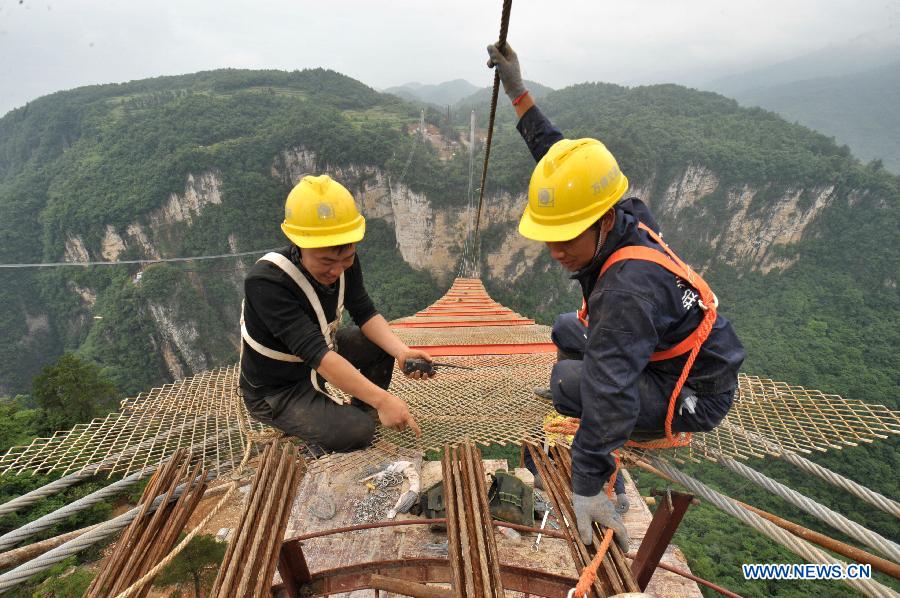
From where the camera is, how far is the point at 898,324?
982 inches

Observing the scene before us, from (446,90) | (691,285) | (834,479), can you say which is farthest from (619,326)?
(446,90)

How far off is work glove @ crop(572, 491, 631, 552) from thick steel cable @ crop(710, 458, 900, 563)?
1.64 feet

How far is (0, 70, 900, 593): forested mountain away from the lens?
2995cm

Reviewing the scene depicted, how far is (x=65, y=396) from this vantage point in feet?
33.6

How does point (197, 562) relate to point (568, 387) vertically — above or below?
below

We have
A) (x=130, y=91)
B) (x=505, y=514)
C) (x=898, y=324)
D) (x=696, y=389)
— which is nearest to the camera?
(x=696, y=389)

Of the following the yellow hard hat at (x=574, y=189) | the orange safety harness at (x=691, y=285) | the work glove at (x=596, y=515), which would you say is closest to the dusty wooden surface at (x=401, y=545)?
the work glove at (x=596, y=515)

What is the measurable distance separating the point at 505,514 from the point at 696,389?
6.13ft

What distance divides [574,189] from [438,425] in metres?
1.58

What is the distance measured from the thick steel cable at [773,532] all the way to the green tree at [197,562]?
4206mm

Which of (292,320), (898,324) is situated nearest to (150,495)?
(292,320)

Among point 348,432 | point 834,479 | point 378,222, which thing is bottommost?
point 378,222

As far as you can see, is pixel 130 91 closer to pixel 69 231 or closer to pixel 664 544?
pixel 69 231

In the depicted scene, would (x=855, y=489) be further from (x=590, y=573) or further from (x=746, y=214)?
(x=746, y=214)
